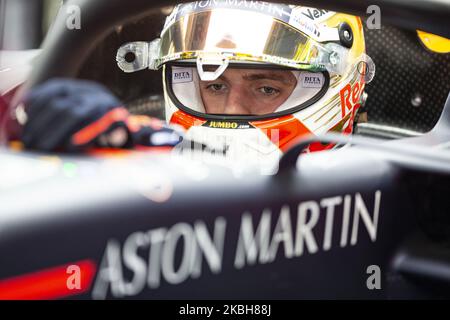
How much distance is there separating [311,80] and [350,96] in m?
0.12

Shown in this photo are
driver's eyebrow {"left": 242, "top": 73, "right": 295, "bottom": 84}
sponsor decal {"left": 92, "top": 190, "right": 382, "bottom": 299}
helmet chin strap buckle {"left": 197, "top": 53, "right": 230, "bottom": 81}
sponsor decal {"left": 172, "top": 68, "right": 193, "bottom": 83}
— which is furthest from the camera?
sponsor decal {"left": 172, "top": 68, "right": 193, "bottom": 83}

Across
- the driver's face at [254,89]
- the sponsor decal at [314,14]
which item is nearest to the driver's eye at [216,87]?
the driver's face at [254,89]

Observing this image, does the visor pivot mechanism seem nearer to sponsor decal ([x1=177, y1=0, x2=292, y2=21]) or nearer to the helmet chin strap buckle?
sponsor decal ([x1=177, y1=0, x2=292, y2=21])

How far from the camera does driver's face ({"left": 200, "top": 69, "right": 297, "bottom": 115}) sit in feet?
6.42

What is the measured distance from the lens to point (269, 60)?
6.07 feet

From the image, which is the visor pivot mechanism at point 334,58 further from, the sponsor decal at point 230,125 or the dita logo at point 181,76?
the dita logo at point 181,76

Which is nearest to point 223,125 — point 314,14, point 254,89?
point 254,89

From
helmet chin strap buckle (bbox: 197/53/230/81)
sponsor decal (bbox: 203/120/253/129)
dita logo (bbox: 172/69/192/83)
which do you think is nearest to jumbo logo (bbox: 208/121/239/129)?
sponsor decal (bbox: 203/120/253/129)

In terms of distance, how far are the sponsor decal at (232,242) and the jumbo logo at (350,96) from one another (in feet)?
3.45

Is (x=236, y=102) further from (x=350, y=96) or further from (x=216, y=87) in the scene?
(x=350, y=96)

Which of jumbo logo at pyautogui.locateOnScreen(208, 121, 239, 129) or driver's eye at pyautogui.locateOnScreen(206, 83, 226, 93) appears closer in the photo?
jumbo logo at pyautogui.locateOnScreen(208, 121, 239, 129)

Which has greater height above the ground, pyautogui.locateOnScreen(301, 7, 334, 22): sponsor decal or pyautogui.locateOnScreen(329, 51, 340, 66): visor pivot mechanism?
pyautogui.locateOnScreen(301, 7, 334, 22): sponsor decal

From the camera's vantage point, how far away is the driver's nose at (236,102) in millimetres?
1938
